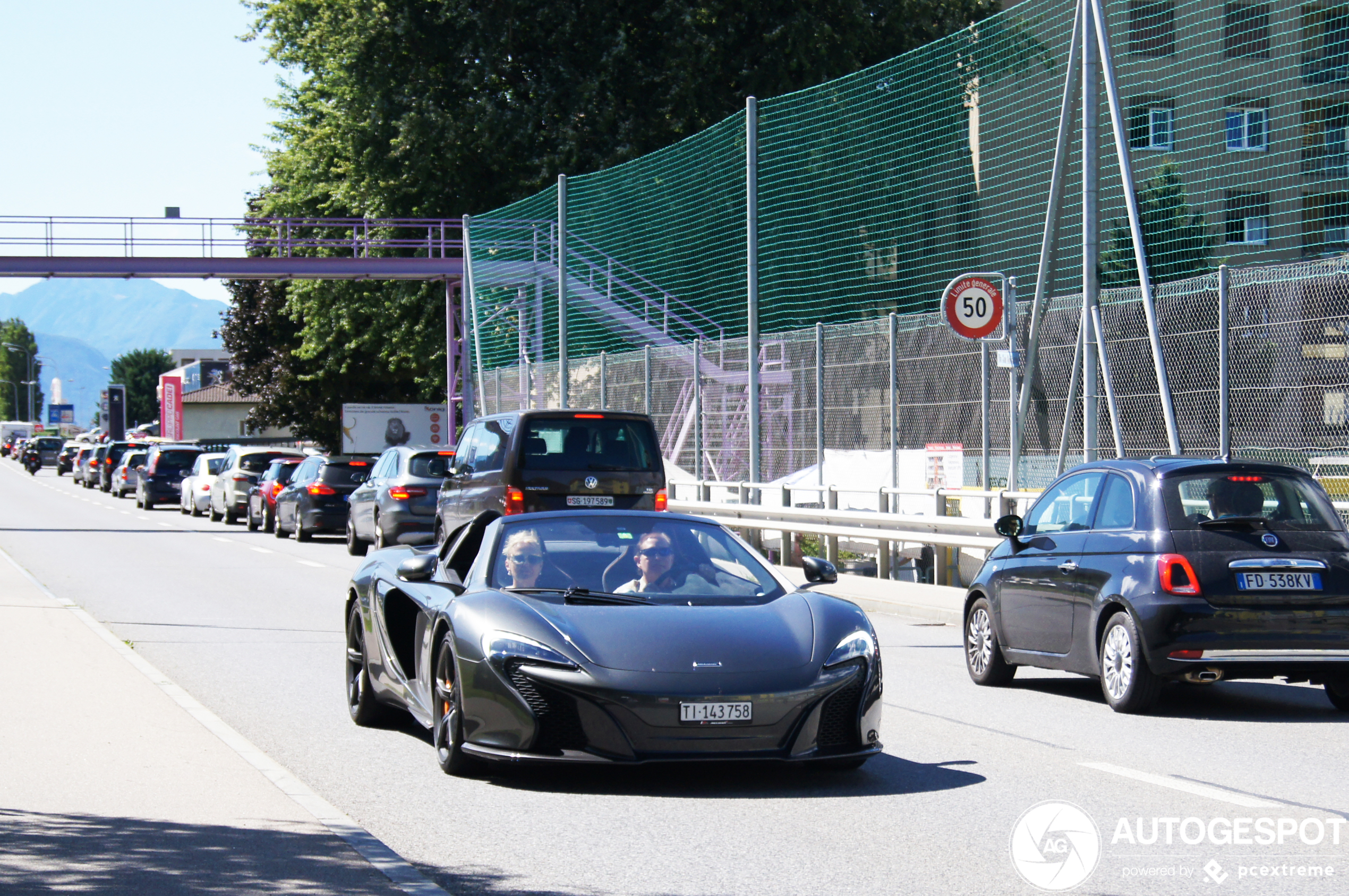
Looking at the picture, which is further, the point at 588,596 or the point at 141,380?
the point at 141,380

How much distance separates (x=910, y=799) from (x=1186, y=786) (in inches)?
50.3

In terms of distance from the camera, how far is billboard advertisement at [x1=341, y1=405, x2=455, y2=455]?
4828cm

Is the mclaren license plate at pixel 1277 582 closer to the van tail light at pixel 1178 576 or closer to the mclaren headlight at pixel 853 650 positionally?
the van tail light at pixel 1178 576

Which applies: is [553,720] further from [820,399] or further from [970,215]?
[970,215]

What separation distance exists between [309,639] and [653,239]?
17.5 metres

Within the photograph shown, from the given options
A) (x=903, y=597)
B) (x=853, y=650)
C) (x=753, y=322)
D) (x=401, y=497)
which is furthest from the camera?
(x=401, y=497)

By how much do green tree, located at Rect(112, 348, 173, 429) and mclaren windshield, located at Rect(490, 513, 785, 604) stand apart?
188 metres

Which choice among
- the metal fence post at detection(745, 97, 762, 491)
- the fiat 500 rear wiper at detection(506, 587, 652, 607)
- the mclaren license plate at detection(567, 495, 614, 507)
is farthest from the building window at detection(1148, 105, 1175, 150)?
the fiat 500 rear wiper at detection(506, 587, 652, 607)

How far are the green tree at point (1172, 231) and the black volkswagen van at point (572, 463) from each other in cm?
587

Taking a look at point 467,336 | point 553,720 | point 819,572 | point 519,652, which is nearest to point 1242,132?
point 819,572

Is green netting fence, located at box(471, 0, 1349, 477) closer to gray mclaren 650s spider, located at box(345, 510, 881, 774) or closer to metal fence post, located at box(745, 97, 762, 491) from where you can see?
metal fence post, located at box(745, 97, 762, 491)

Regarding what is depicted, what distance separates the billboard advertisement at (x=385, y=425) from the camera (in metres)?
48.3

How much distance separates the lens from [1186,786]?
7.53m

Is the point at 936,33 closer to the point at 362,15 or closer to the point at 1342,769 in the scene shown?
the point at 362,15
